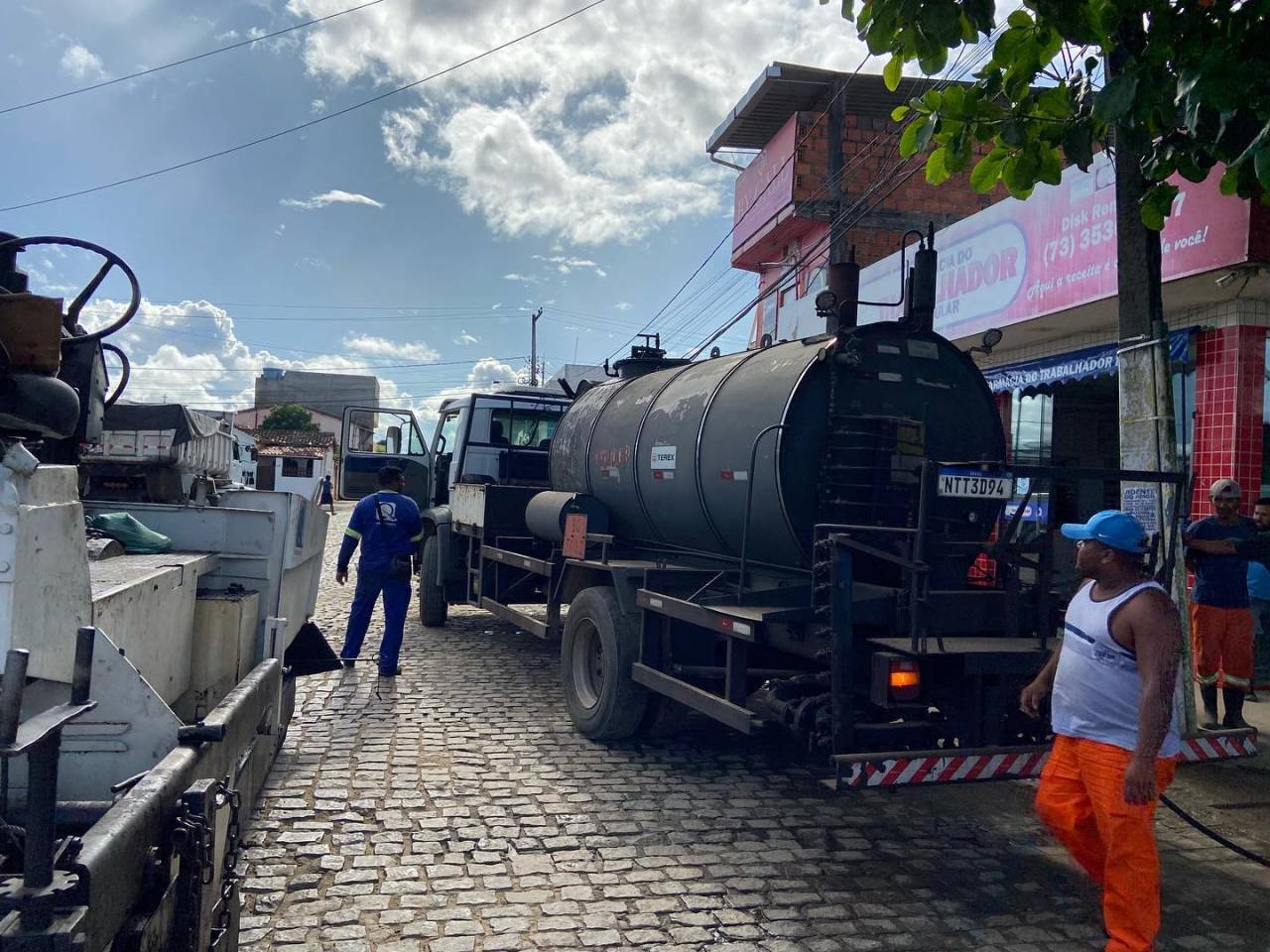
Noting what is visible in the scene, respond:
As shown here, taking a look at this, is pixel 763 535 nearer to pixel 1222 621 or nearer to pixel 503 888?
pixel 503 888

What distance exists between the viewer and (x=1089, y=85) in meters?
5.57

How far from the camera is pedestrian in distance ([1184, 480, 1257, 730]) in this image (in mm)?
6680

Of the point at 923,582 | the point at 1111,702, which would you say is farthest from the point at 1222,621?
the point at 1111,702

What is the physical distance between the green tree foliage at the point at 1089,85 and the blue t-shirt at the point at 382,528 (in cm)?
538

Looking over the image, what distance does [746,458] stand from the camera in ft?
18.7

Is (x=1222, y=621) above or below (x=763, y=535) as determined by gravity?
below

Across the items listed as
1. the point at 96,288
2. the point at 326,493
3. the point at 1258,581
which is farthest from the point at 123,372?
the point at 326,493

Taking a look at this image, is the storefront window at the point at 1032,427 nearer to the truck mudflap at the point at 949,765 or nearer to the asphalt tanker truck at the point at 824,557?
the asphalt tanker truck at the point at 824,557

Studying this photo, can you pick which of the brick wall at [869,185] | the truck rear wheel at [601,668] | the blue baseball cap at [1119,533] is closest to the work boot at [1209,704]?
the truck rear wheel at [601,668]

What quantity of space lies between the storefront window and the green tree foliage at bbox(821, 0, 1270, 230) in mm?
7180

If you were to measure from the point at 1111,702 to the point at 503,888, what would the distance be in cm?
258

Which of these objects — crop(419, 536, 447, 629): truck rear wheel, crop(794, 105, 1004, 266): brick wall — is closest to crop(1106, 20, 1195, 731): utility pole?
crop(419, 536, 447, 629): truck rear wheel

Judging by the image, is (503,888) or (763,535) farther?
(763,535)

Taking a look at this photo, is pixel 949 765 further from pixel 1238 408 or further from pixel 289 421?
pixel 289 421
